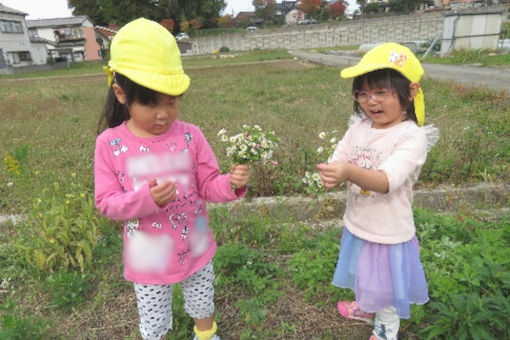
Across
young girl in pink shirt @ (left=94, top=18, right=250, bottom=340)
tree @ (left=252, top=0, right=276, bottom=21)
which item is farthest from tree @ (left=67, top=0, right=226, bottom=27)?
young girl in pink shirt @ (left=94, top=18, right=250, bottom=340)

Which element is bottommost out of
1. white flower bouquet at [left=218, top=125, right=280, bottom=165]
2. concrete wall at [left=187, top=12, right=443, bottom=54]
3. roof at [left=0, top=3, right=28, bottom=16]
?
white flower bouquet at [left=218, top=125, right=280, bottom=165]

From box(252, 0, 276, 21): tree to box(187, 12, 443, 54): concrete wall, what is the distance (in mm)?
34242

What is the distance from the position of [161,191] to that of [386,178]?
37.8 inches

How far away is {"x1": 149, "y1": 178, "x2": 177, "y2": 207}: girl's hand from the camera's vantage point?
1442 mm

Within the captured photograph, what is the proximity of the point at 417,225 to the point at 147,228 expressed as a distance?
2.17m

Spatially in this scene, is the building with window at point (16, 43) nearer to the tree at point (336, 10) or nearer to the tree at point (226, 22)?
the tree at point (226, 22)

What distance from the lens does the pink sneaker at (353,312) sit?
223 cm

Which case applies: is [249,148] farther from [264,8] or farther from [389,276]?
[264,8]

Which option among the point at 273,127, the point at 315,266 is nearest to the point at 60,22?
the point at 273,127

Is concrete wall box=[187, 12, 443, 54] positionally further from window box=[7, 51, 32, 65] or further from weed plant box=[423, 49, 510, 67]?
weed plant box=[423, 49, 510, 67]

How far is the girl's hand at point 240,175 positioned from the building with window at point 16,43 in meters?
42.1

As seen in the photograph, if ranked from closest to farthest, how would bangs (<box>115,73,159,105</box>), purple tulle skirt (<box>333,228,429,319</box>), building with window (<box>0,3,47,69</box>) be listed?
bangs (<box>115,73,159,105</box>) < purple tulle skirt (<box>333,228,429,319</box>) < building with window (<box>0,3,47,69</box>)

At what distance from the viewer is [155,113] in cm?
156

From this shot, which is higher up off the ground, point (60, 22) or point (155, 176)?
point (60, 22)
